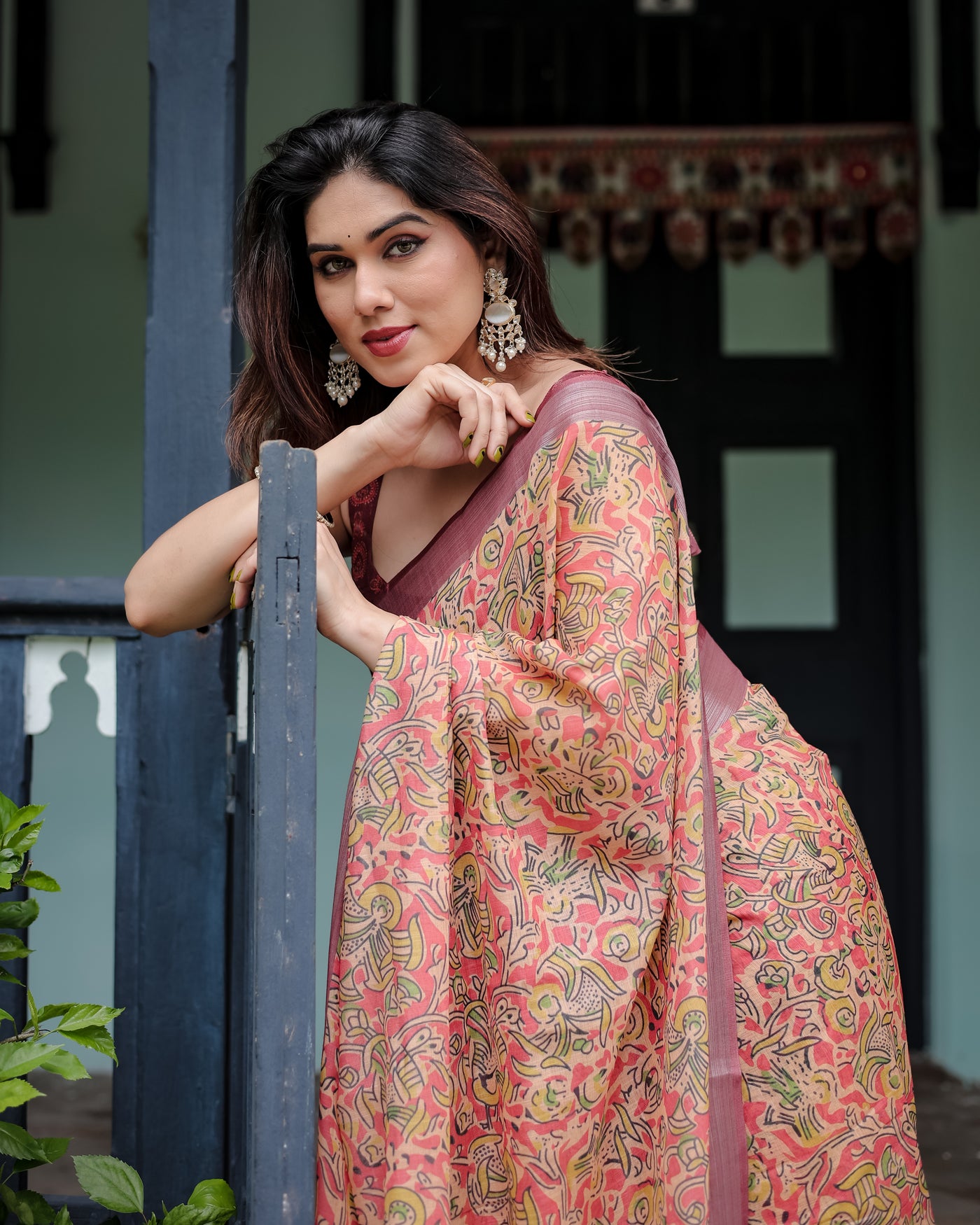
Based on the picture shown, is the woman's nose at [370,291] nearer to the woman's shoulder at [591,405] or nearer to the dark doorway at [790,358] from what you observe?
the woman's shoulder at [591,405]

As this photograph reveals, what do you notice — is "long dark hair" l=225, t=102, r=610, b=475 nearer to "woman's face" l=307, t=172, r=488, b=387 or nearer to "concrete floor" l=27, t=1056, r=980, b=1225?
"woman's face" l=307, t=172, r=488, b=387

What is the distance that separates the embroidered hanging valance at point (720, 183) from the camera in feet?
12.2

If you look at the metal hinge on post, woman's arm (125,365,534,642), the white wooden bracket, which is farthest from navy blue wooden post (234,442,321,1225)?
the white wooden bracket

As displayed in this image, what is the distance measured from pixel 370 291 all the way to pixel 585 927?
801 mm

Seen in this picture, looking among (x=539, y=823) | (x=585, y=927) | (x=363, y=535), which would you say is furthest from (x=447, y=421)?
(x=585, y=927)

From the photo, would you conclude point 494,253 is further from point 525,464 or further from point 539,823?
point 539,823


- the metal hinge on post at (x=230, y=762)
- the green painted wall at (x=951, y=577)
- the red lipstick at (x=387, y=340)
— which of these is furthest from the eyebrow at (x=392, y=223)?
the green painted wall at (x=951, y=577)

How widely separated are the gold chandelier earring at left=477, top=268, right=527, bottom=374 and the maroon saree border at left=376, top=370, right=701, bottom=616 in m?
0.18

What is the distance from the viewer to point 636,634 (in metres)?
1.38

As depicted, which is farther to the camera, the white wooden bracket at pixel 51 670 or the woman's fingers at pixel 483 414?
the white wooden bracket at pixel 51 670

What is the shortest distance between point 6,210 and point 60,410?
61cm

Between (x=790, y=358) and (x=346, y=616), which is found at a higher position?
(x=790, y=358)

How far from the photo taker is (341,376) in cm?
186

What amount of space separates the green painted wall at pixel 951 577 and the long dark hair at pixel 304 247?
2.31 meters
